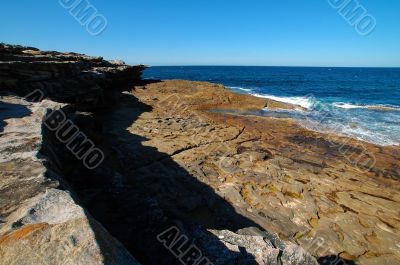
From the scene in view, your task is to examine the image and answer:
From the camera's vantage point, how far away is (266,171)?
8.40m

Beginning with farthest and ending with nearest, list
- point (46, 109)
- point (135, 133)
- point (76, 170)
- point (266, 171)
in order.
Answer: point (135, 133), point (266, 171), point (46, 109), point (76, 170)

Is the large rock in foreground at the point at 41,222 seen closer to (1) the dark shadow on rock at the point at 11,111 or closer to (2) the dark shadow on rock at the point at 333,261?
(1) the dark shadow on rock at the point at 11,111

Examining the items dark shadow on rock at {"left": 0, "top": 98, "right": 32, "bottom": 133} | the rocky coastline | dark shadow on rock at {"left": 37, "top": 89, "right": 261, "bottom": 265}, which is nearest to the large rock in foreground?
the rocky coastline

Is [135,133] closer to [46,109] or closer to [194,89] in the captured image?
[46,109]

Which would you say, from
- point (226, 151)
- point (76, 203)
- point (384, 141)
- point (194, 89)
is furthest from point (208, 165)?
point (194, 89)

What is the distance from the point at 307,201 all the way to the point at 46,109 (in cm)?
590

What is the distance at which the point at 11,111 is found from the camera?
5078 mm

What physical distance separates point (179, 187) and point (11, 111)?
12.7 ft

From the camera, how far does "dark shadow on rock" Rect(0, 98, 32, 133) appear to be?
4.71m

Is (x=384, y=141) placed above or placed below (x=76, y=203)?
below

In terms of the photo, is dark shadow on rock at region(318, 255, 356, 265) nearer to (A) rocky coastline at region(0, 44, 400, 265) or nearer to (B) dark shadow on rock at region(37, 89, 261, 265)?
(A) rocky coastline at region(0, 44, 400, 265)

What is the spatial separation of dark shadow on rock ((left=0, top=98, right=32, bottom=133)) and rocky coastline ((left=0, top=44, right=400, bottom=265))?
26 mm

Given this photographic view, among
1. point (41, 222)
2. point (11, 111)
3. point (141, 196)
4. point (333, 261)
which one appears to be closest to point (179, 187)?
point (141, 196)

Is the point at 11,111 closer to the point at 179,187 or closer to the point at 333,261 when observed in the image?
the point at 179,187
